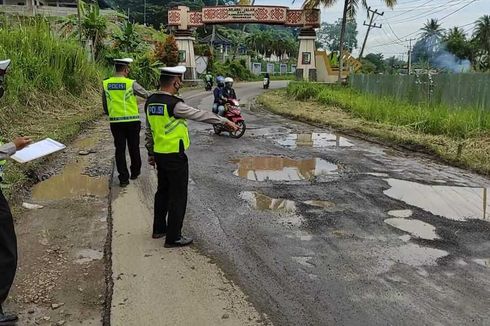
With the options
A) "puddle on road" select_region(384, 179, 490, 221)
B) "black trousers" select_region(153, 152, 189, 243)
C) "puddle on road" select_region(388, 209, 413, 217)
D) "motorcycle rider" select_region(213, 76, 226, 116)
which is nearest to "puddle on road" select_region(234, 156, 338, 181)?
"puddle on road" select_region(384, 179, 490, 221)

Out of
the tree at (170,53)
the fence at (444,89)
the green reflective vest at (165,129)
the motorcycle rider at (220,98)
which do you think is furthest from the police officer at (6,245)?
the tree at (170,53)

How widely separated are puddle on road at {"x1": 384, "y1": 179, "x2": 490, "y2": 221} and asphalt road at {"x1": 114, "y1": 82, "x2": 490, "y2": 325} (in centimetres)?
1

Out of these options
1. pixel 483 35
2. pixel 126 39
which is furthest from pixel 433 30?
pixel 126 39

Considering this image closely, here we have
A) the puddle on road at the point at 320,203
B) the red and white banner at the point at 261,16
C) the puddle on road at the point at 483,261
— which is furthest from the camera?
the red and white banner at the point at 261,16

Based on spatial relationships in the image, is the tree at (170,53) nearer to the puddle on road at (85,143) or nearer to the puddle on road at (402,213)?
the puddle on road at (85,143)

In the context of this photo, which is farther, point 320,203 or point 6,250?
point 320,203

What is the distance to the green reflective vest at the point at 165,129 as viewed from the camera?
4664 mm

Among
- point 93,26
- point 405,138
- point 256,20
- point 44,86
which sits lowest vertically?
point 405,138

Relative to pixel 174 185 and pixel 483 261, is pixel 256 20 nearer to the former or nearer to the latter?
pixel 174 185

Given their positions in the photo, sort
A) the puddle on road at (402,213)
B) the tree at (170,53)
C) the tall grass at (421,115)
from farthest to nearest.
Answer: the tree at (170,53), the tall grass at (421,115), the puddle on road at (402,213)

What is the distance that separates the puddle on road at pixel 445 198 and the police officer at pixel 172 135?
2988 millimetres

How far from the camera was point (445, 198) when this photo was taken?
6820 millimetres

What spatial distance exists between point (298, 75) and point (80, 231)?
32.8 m

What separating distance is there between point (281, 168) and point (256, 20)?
92.9 ft
